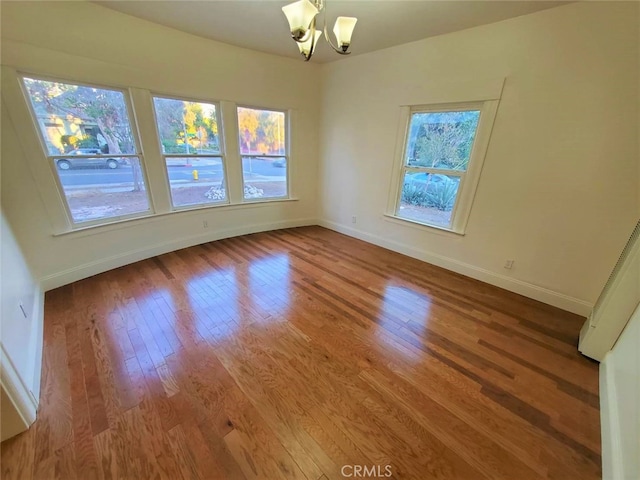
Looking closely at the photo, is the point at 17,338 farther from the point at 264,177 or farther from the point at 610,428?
the point at 610,428

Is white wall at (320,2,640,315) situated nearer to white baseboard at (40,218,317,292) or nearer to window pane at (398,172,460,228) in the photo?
window pane at (398,172,460,228)

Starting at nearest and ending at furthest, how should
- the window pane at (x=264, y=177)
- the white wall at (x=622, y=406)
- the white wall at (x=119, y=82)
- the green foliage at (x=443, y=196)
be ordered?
the white wall at (x=622, y=406) → the white wall at (x=119, y=82) → the green foliage at (x=443, y=196) → the window pane at (x=264, y=177)

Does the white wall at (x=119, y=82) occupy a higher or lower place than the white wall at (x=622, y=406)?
higher

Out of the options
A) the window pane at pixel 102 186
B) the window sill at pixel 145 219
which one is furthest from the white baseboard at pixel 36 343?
the window pane at pixel 102 186

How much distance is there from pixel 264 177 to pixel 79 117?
2.24 metres

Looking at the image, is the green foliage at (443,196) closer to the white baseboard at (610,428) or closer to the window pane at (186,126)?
the white baseboard at (610,428)

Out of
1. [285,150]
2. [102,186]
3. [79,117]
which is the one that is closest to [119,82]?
[79,117]

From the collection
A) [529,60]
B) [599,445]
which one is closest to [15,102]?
[529,60]

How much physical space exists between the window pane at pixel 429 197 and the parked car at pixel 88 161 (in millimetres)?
3582

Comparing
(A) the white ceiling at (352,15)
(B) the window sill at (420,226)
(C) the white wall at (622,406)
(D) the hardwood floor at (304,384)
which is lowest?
(D) the hardwood floor at (304,384)

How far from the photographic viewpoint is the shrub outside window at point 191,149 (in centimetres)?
307

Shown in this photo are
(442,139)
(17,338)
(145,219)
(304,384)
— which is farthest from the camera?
(145,219)

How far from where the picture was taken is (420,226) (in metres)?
3.40

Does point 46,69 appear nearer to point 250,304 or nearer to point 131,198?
point 131,198
